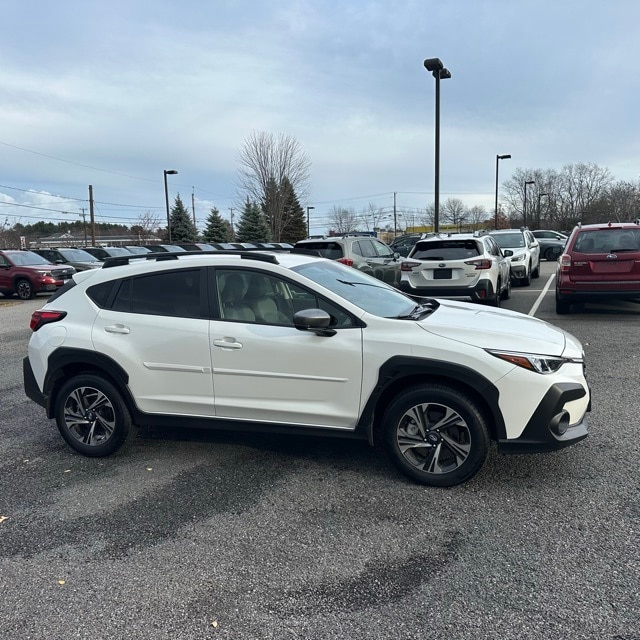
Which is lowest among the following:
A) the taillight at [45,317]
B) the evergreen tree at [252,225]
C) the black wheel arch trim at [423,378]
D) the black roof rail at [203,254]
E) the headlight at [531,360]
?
the black wheel arch trim at [423,378]

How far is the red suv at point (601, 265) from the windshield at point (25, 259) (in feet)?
53.8

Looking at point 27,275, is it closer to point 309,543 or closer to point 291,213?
point 309,543

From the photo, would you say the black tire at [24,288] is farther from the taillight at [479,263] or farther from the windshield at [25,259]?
the taillight at [479,263]

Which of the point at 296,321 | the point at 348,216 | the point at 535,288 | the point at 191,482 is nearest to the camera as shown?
the point at 296,321

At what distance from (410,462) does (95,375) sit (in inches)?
101

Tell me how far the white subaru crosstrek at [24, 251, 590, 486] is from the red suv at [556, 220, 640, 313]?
6.00m

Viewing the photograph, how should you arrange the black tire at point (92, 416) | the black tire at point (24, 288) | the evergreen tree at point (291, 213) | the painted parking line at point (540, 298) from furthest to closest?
the evergreen tree at point (291, 213) < the black tire at point (24, 288) < the painted parking line at point (540, 298) < the black tire at point (92, 416)

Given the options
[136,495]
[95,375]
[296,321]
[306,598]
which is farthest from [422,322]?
[95,375]

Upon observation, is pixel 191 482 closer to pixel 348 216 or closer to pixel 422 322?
pixel 422 322

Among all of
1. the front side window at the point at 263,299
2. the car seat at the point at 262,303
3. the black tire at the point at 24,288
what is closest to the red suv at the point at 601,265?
the front side window at the point at 263,299

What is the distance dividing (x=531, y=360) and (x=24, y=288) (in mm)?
18170

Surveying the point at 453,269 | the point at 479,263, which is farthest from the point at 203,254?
the point at 479,263

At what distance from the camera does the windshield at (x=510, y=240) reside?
16297mm

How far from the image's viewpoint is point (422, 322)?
12.6 feet
